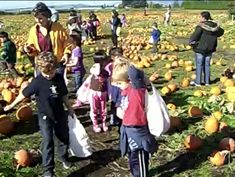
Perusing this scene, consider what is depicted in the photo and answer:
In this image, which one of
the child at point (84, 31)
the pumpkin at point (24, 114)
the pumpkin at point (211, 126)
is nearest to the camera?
the pumpkin at point (211, 126)

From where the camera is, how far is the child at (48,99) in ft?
19.4

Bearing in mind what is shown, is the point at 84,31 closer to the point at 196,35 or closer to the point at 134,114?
the point at 196,35

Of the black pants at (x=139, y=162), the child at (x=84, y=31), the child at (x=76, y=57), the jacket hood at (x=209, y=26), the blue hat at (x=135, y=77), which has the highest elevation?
the blue hat at (x=135, y=77)

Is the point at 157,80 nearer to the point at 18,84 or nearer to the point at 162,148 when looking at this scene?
the point at 18,84

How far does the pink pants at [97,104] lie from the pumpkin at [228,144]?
203 cm

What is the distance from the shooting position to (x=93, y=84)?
7840 millimetres

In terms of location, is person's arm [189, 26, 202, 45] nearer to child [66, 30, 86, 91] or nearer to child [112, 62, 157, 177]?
child [66, 30, 86, 91]

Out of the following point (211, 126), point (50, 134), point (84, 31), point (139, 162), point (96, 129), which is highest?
point (50, 134)

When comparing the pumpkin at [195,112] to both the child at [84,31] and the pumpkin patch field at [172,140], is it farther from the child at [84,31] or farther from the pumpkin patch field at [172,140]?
the child at [84,31]

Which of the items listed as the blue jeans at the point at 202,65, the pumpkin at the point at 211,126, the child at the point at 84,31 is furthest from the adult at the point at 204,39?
the child at the point at 84,31

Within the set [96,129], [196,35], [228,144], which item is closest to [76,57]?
[96,129]

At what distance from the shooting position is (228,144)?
6.80 m

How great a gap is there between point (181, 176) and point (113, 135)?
1883 millimetres

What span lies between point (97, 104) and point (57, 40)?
1.30 m
